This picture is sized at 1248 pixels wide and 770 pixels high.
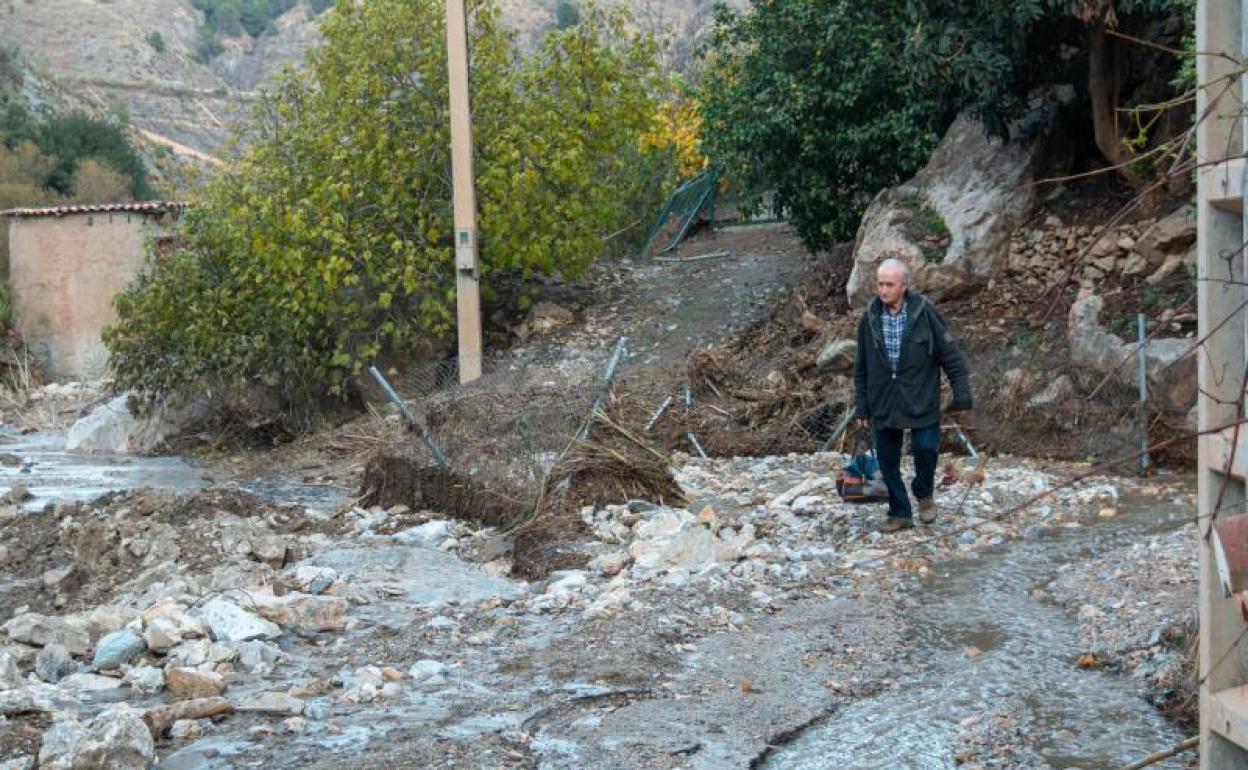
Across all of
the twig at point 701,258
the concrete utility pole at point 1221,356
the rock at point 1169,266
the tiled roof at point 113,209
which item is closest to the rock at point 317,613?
the concrete utility pole at point 1221,356

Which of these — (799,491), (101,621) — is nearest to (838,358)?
(799,491)

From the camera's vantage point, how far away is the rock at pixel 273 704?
574 centimetres

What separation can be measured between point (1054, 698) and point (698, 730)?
1.49m

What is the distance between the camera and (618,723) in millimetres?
5590

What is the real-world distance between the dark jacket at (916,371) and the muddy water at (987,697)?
102cm

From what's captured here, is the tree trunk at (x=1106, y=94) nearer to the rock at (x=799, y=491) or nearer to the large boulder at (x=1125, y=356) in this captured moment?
the large boulder at (x=1125, y=356)

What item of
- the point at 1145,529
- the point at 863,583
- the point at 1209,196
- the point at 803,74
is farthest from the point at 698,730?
the point at 803,74

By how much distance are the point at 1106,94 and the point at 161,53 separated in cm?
7251

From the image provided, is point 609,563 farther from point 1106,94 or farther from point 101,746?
point 1106,94

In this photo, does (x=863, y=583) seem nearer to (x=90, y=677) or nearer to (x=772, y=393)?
(x=90, y=677)

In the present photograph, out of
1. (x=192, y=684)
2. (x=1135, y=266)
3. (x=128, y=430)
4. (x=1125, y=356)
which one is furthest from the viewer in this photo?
(x=128, y=430)

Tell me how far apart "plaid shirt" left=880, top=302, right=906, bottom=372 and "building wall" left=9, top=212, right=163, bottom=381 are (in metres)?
24.2

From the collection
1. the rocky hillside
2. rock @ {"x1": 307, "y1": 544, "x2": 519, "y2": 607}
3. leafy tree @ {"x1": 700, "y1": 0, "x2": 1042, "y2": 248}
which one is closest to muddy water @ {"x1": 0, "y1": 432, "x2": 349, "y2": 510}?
rock @ {"x1": 307, "y1": 544, "x2": 519, "y2": 607}

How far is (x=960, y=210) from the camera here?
15945mm
